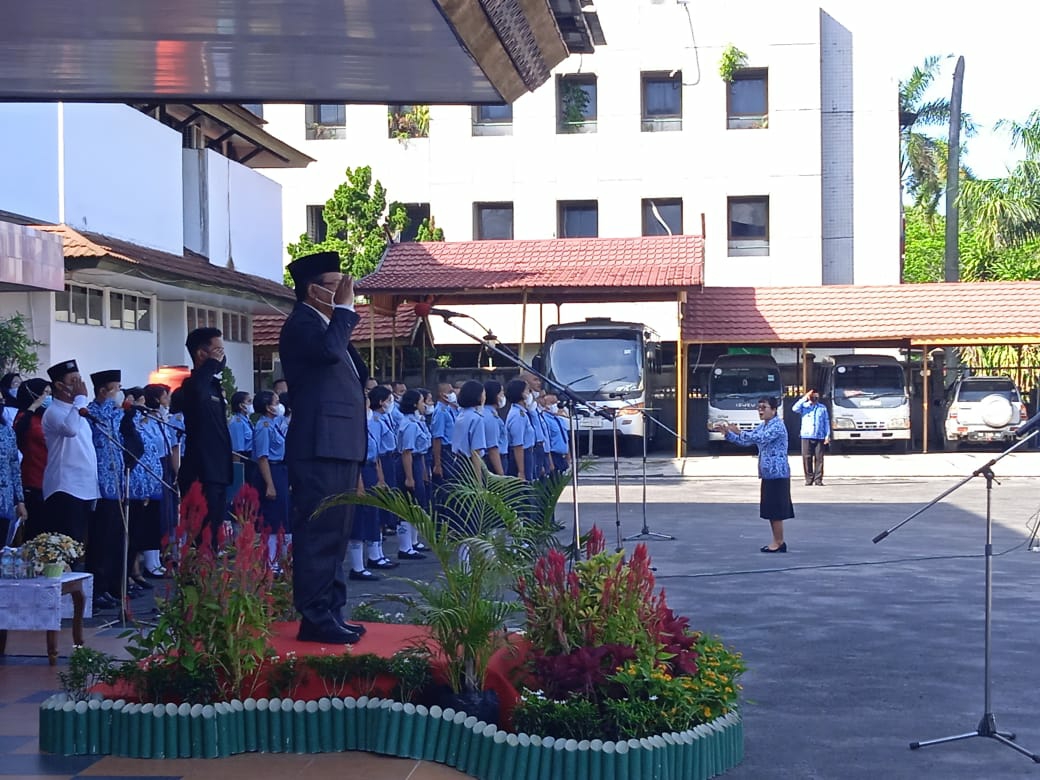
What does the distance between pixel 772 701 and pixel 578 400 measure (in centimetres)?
397

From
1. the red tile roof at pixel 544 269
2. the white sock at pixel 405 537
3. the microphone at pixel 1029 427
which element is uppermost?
the red tile roof at pixel 544 269

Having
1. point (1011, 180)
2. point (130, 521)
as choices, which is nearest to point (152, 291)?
point (130, 521)

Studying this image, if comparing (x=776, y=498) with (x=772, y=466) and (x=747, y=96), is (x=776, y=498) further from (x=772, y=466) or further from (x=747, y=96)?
(x=747, y=96)

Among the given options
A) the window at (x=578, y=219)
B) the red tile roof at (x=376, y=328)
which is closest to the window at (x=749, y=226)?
the window at (x=578, y=219)

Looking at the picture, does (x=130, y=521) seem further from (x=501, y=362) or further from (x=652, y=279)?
(x=501, y=362)

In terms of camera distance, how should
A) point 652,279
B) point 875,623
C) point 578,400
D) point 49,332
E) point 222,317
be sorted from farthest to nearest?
point 652,279 < point 222,317 < point 49,332 < point 578,400 < point 875,623

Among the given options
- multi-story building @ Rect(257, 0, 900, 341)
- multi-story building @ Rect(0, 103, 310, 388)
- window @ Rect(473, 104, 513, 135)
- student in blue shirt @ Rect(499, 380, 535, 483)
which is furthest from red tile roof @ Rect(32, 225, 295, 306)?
window @ Rect(473, 104, 513, 135)

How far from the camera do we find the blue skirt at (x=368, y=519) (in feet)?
42.6

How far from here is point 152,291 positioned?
22750 mm

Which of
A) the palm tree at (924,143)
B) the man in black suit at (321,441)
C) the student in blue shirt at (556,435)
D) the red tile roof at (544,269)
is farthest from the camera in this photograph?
the palm tree at (924,143)

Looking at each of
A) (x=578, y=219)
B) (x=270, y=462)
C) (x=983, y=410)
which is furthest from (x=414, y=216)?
(x=270, y=462)

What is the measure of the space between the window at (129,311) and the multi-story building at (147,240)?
0.08 ft

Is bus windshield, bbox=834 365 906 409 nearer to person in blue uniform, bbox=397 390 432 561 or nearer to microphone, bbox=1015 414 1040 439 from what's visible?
person in blue uniform, bbox=397 390 432 561

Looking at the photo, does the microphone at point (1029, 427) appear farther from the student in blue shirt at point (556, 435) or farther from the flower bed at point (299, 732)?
the student in blue shirt at point (556, 435)
